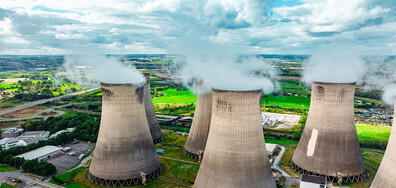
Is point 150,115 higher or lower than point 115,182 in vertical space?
higher

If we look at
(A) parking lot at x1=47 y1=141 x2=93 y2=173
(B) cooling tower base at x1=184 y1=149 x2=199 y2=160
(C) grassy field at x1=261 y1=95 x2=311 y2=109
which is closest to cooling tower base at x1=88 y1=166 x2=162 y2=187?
(A) parking lot at x1=47 y1=141 x2=93 y2=173

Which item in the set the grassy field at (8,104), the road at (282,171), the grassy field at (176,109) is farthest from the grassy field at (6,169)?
the grassy field at (8,104)

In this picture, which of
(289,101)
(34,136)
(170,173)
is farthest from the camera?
(289,101)

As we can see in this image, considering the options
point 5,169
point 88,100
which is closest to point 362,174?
point 5,169

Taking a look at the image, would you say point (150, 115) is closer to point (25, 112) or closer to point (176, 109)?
point (176, 109)

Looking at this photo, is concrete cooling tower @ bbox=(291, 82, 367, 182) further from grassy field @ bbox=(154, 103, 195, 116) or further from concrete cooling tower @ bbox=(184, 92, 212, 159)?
grassy field @ bbox=(154, 103, 195, 116)

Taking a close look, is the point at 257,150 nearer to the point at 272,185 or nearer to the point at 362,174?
the point at 272,185

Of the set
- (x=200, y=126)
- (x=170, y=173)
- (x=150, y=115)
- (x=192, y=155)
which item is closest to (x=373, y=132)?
(x=200, y=126)
